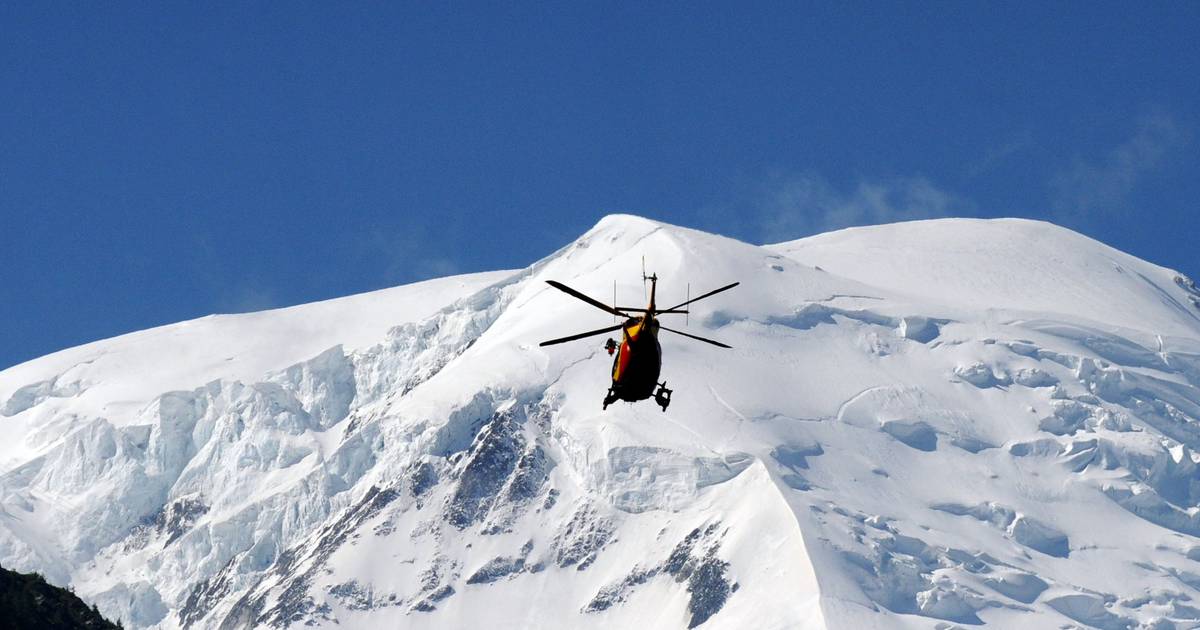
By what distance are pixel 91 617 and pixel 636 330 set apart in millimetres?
43773

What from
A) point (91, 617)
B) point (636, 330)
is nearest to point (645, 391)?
point (636, 330)

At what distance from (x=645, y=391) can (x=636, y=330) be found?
2.52 m

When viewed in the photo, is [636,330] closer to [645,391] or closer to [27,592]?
[645,391]

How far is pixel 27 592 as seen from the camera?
125 metres

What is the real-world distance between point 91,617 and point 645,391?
43242 millimetres

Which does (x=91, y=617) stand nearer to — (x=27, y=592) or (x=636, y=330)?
(x=27, y=592)

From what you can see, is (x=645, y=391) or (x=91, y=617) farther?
(x=91, y=617)

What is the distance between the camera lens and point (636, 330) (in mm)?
97312

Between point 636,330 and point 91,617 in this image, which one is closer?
point 636,330

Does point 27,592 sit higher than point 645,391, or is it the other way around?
point 645,391

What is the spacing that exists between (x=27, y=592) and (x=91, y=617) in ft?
12.0

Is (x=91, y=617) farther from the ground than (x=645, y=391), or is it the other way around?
(x=645, y=391)

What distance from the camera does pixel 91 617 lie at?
12662cm

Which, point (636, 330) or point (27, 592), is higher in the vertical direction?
point (636, 330)
